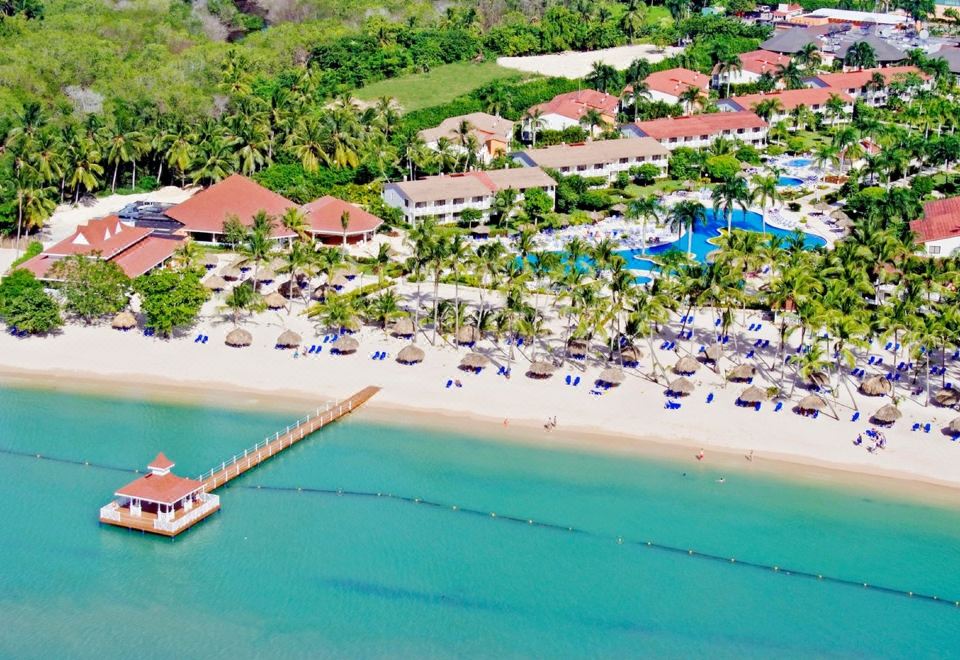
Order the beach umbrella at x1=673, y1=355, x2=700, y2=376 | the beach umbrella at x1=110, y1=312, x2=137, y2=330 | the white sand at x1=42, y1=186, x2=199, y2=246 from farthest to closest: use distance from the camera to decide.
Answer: the white sand at x1=42, y1=186, x2=199, y2=246, the beach umbrella at x1=110, y1=312, x2=137, y2=330, the beach umbrella at x1=673, y1=355, x2=700, y2=376

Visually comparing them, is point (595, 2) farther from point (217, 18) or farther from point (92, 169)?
point (92, 169)

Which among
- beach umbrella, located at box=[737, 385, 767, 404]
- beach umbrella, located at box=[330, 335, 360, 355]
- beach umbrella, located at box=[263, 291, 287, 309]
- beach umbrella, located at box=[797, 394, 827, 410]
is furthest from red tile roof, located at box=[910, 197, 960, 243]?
beach umbrella, located at box=[263, 291, 287, 309]

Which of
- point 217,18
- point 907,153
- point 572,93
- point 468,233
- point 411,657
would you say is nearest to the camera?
point 411,657

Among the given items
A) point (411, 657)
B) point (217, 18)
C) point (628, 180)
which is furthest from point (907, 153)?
point (217, 18)

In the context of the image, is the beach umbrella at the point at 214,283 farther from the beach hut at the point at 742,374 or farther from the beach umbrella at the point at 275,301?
the beach hut at the point at 742,374

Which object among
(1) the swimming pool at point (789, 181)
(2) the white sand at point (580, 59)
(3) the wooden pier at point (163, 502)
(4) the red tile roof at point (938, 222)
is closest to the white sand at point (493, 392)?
(3) the wooden pier at point (163, 502)

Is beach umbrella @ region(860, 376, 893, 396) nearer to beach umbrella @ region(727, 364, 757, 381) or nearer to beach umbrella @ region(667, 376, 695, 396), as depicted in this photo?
beach umbrella @ region(727, 364, 757, 381)
